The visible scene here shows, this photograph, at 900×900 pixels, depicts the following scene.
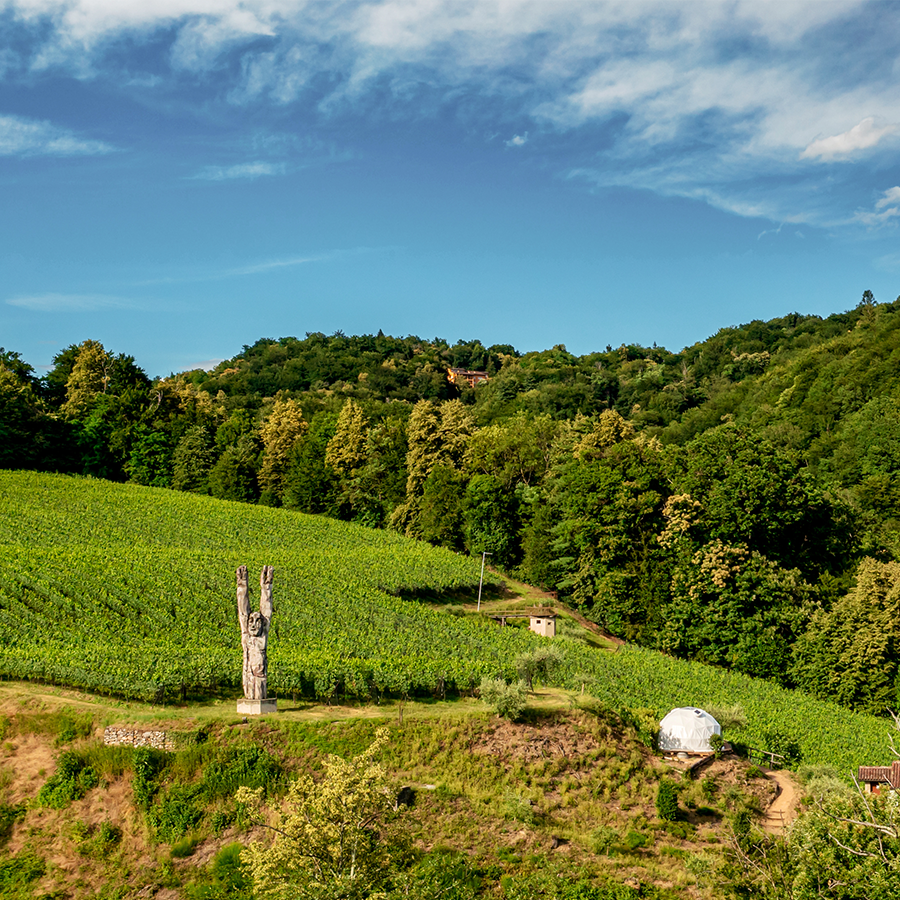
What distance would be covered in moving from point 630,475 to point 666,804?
28.4m

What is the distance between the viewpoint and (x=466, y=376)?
15462 centimetres

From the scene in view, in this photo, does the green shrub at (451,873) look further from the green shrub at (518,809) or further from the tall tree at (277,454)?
the tall tree at (277,454)

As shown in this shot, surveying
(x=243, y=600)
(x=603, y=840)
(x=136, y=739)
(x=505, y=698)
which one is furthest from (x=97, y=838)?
(x=603, y=840)

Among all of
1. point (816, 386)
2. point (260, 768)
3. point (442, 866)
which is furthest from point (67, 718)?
point (816, 386)

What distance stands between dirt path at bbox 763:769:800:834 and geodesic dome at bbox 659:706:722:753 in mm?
2551

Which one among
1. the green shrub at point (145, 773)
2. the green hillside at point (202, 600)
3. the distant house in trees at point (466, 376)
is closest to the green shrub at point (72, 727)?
the green hillside at point (202, 600)

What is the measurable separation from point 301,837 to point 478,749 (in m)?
Answer: 11.2

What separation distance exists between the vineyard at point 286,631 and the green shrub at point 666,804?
17.8 feet

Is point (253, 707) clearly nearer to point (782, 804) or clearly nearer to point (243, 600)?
point (243, 600)

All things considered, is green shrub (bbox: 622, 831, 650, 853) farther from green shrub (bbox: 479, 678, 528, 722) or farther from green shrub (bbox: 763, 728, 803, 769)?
green shrub (bbox: 763, 728, 803, 769)

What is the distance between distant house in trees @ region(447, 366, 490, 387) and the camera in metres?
144

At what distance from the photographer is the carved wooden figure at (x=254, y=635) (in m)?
25.0

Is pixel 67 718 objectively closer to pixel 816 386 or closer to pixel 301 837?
pixel 301 837

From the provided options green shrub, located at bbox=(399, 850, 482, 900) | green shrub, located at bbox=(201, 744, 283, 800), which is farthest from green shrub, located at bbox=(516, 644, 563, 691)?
green shrub, located at bbox=(201, 744, 283, 800)
